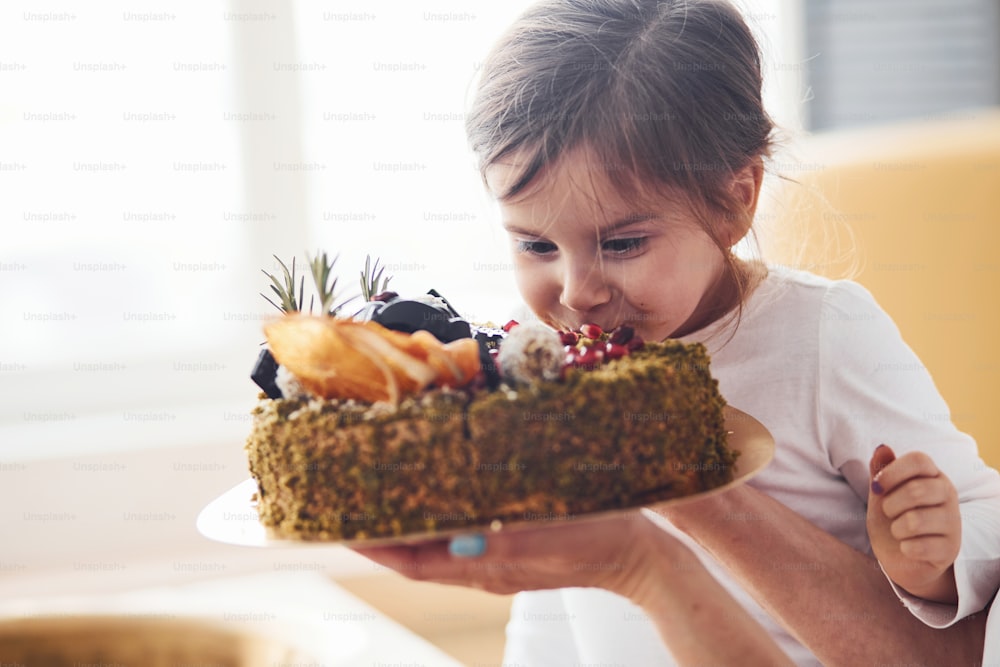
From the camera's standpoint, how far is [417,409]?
96 centimetres

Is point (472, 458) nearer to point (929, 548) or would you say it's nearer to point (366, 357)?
point (366, 357)

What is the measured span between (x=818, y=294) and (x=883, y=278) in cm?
53

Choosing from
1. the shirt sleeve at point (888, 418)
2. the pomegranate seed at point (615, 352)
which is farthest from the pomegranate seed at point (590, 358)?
the shirt sleeve at point (888, 418)

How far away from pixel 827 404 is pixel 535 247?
0.54m

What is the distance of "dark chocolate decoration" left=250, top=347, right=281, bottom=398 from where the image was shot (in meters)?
1.09

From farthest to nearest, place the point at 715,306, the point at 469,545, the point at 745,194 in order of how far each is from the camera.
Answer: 1. the point at 715,306
2. the point at 745,194
3. the point at 469,545

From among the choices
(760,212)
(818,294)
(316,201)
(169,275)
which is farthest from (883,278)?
(169,275)

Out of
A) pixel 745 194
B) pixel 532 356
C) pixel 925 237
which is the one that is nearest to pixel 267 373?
pixel 532 356

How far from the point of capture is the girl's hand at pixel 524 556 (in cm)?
95

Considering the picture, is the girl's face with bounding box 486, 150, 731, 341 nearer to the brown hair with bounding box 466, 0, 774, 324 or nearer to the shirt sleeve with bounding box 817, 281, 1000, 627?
the brown hair with bounding box 466, 0, 774, 324

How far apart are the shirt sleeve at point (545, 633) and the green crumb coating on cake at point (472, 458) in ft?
2.84

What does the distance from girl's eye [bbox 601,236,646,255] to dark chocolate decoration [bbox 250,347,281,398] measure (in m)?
0.47

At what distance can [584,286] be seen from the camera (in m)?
1.28

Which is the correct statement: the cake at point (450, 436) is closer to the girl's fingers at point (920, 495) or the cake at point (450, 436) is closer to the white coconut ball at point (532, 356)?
the white coconut ball at point (532, 356)
